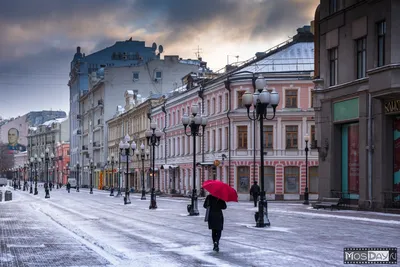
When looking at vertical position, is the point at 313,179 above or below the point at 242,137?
below

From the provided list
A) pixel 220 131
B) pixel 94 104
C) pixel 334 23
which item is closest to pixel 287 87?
pixel 220 131

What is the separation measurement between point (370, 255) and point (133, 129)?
3258 inches

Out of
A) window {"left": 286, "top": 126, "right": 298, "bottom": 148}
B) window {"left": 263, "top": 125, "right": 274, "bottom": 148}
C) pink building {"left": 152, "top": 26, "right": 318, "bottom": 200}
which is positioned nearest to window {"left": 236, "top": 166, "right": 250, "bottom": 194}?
pink building {"left": 152, "top": 26, "right": 318, "bottom": 200}

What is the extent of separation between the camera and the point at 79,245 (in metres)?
19.7

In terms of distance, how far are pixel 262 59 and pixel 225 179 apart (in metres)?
10.6

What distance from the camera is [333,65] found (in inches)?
1577

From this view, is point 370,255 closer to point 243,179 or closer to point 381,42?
point 381,42

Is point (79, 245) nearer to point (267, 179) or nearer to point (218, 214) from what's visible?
point (218, 214)

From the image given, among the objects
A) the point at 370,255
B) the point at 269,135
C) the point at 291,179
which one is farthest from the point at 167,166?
the point at 370,255

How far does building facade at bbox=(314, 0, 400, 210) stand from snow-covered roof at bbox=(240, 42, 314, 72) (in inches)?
746

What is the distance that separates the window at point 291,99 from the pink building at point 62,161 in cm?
11214

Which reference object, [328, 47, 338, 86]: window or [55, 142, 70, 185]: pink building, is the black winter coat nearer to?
[328, 47, 338, 86]: window

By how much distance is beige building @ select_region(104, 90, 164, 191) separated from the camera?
91562 mm

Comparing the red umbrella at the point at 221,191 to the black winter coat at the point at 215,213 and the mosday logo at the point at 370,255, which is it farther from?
the mosday logo at the point at 370,255
